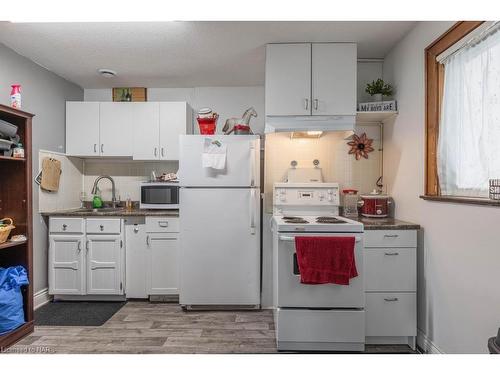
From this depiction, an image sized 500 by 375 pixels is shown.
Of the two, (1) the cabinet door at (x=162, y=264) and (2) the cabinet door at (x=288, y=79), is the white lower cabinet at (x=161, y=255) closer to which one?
(1) the cabinet door at (x=162, y=264)

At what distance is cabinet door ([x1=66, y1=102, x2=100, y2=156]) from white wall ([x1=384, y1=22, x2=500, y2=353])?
9.91ft

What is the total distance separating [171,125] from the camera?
3422 mm

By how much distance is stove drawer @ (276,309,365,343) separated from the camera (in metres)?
2.12

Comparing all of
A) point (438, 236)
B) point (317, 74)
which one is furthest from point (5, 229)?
point (438, 236)

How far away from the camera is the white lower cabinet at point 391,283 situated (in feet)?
7.23

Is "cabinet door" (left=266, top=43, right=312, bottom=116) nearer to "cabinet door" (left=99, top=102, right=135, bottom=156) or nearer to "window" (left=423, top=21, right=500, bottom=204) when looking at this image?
"window" (left=423, top=21, right=500, bottom=204)

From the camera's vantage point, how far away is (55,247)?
3131mm

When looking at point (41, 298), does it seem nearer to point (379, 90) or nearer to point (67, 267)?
point (67, 267)

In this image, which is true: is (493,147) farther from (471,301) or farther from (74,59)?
(74,59)

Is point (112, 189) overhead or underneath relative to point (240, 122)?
underneath

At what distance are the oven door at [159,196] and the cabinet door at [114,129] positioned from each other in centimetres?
54

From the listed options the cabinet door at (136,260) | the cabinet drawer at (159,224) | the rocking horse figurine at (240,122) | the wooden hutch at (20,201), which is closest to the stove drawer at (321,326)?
the cabinet drawer at (159,224)

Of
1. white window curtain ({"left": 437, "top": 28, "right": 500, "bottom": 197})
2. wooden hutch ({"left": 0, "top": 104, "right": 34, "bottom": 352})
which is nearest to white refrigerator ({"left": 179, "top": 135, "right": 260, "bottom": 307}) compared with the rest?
wooden hutch ({"left": 0, "top": 104, "right": 34, "bottom": 352})

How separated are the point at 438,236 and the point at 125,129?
3103 mm
